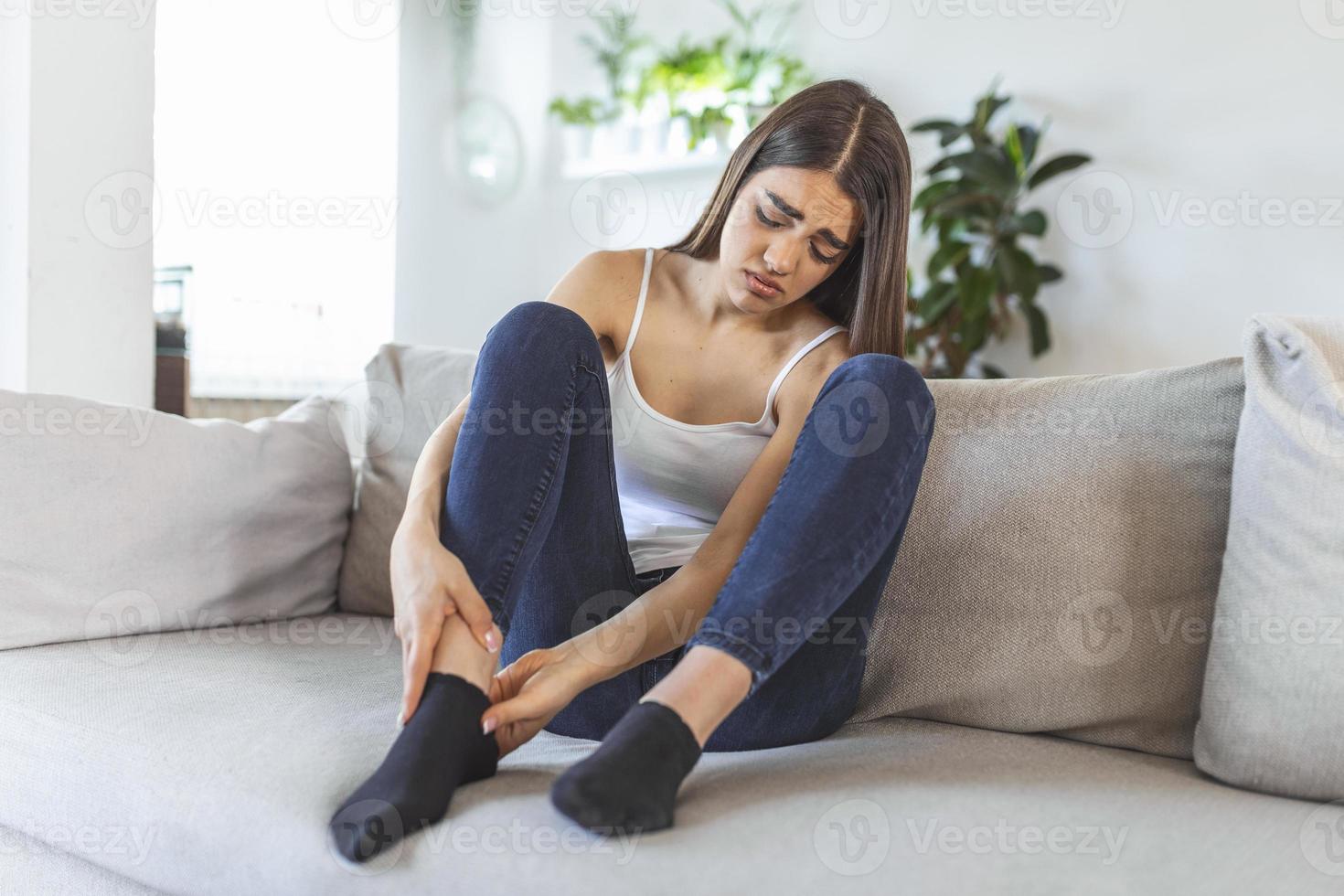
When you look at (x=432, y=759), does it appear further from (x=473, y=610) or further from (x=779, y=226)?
Result: (x=779, y=226)

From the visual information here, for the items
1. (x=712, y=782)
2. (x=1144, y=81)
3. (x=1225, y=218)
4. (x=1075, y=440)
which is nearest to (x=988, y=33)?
(x=1144, y=81)

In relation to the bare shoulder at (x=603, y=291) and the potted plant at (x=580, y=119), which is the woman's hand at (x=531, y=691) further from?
the potted plant at (x=580, y=119)

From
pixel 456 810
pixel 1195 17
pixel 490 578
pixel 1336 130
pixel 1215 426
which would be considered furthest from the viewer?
pixel 1195 17

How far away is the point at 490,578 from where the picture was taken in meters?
1.00

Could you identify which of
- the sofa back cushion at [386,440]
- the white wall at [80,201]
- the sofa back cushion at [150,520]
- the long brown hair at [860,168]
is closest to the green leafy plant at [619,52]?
the white wall at [80,201]

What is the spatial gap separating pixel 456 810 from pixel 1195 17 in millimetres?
2343

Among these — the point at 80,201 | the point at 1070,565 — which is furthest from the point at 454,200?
the point at 1070,565

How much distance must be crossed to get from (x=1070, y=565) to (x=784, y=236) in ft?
1.48

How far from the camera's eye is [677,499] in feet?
4.26

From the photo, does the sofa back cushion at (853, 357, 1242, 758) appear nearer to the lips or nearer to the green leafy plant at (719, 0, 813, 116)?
the lips

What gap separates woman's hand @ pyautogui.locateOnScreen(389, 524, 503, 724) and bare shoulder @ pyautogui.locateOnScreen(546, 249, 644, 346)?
0.40 metres

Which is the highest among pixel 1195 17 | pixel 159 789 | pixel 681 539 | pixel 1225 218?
pixel 1195 17

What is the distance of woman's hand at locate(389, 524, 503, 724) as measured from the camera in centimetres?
94

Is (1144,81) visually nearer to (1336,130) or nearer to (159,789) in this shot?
(1336,130)
